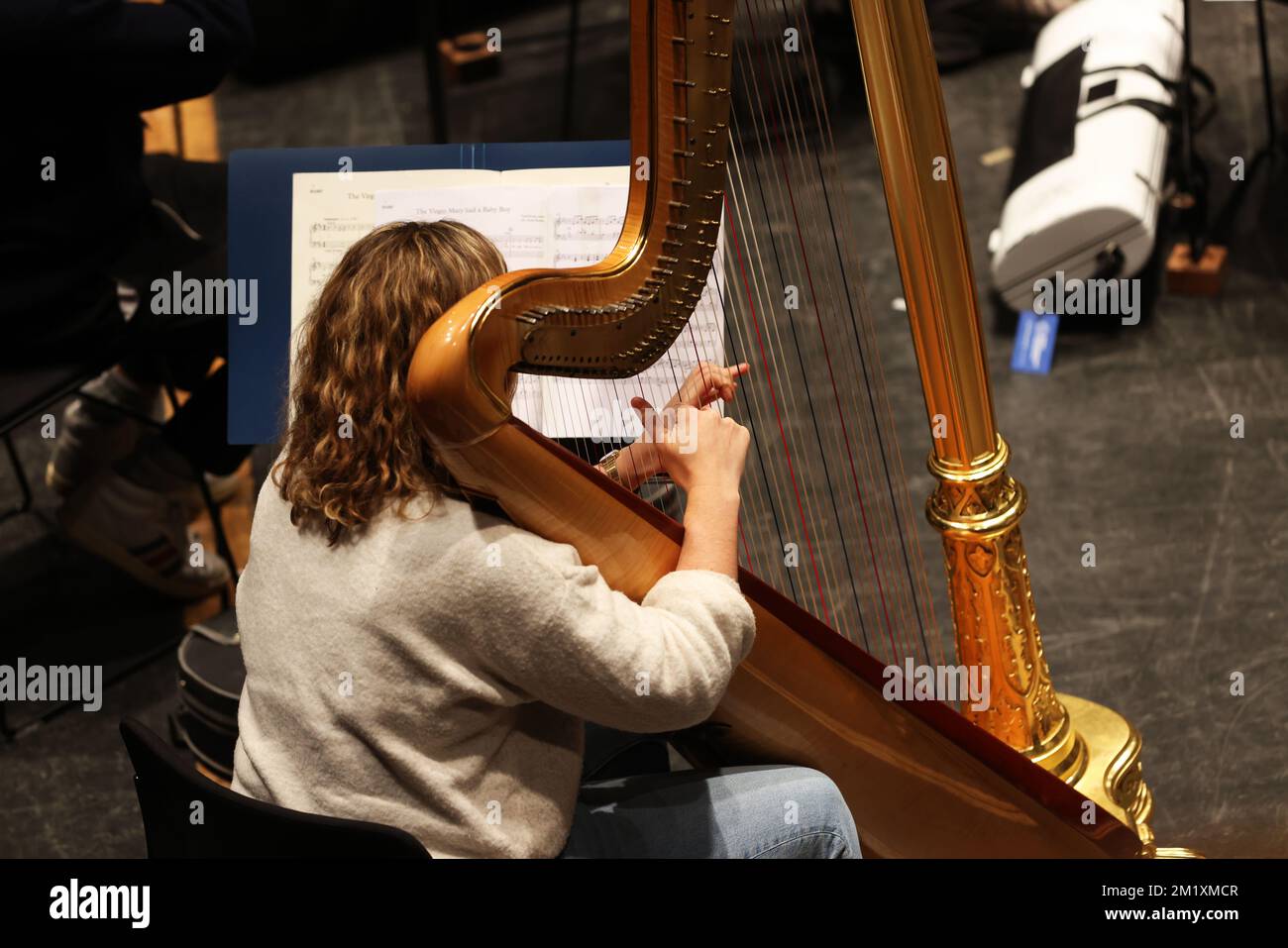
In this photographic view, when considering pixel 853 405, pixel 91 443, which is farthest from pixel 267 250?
pixel 853 405

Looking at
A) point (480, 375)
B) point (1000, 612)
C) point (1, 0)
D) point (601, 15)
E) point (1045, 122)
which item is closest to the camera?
point (480, 375)

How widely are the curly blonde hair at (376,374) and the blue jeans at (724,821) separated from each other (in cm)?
46

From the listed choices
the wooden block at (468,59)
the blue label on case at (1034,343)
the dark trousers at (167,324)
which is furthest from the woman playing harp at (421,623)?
the wooden block at (468,59)

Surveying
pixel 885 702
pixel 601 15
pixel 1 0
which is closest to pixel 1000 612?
pixel 885 702

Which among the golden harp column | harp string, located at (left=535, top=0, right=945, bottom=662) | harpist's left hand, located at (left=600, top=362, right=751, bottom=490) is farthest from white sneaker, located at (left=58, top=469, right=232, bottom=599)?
the golden harp column

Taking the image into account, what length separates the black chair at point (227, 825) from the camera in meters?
1.38

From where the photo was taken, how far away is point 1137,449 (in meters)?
3.23

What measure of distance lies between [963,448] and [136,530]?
1830 millimetres

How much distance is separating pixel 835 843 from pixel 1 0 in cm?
187

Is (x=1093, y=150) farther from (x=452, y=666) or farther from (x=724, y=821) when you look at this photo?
(x=452, y=666)

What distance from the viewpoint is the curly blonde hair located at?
1498 millimetres

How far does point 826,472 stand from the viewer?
1974mm

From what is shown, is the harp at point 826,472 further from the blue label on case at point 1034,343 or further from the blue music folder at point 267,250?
the blue label on case at point 1034,343
